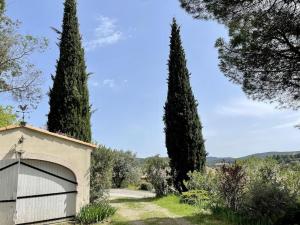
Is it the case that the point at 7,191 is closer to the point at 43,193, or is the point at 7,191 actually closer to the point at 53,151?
the point at 43,193

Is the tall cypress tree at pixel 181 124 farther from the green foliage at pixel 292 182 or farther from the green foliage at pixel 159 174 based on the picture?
the green foliage at pixel 292 182

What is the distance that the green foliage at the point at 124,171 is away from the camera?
35.6m

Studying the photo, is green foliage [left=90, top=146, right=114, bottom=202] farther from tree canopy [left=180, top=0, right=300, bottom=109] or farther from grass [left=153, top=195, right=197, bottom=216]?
tree canopy [left=180, top=0, right=300, bottom=109]

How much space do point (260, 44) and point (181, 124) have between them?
36.6 ft

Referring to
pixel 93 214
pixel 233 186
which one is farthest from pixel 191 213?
pixel 93 214

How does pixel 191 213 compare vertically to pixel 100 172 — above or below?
below

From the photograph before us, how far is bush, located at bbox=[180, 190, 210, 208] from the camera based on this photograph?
53.3ft

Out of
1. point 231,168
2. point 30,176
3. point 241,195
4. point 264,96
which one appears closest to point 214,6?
point 264,96

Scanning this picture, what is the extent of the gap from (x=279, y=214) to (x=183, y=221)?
3.24m

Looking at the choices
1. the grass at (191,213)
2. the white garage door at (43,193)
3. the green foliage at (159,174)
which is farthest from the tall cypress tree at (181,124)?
the white garage door at (43,193)

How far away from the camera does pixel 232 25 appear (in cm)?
1244

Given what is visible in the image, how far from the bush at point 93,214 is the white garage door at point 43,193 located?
1.82 feet

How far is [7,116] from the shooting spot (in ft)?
93.4

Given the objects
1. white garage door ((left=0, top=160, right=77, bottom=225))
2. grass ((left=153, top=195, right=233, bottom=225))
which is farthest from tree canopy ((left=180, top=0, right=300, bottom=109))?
white garage door ((left=0, top=160, right=77, bottom=225))
